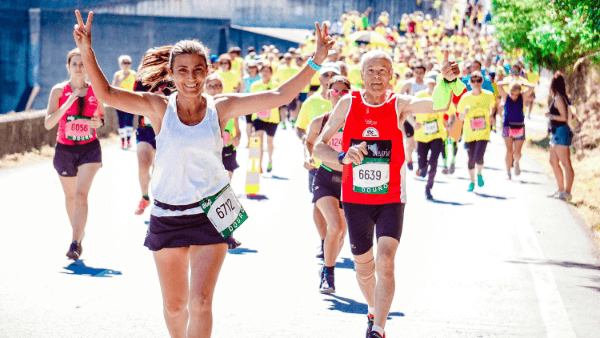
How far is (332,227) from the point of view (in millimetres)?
6988

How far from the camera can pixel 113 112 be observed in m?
20.0

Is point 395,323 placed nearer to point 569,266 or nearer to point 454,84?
point 454,84

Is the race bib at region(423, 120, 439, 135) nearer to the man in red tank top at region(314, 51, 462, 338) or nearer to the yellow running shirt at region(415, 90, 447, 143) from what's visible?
the yellow running shirt at region(415, 90, 447, 143)

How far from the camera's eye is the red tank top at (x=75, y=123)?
25.7 feet

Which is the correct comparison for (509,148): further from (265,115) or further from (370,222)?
(370,222)

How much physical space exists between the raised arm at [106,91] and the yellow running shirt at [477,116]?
32.1 ft

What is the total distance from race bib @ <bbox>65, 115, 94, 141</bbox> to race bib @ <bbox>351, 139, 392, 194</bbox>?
321cm

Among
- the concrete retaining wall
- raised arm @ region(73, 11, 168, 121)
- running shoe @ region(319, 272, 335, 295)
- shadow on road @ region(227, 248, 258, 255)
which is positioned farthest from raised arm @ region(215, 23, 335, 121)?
the concrete retaining wall

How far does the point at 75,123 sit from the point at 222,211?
3.84 meters

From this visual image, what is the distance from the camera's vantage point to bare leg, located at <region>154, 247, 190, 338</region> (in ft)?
14.6

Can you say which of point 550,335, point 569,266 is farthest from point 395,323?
point 569,266

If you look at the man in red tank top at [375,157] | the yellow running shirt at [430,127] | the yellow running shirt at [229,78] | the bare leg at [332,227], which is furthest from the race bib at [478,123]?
the man in red tank top at [375,157]

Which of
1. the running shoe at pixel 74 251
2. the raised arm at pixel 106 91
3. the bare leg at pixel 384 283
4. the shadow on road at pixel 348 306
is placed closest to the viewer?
the raised arm at pixel 106 91

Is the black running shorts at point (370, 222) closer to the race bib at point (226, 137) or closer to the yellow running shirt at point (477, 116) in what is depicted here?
the race bib at point (226, 137)
